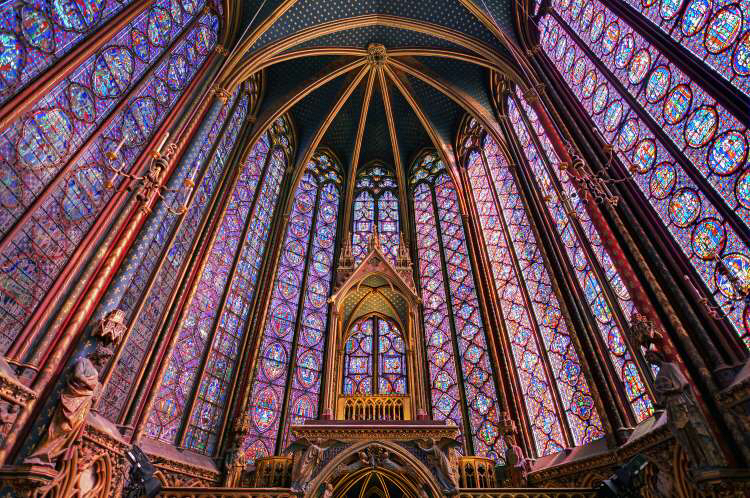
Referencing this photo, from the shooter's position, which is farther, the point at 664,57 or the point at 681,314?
the point at 664,57

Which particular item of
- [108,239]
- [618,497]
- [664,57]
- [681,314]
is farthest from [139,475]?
[664,57]

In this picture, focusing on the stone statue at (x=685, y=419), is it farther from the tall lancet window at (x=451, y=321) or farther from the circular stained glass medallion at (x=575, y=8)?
the circular stained glass medallion at (x=575, y=8)

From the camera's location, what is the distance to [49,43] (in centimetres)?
675

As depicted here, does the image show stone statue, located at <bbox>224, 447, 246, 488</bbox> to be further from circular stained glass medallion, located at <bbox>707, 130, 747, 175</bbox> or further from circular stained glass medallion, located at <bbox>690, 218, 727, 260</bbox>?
circular stained glass medallion, located at <bbox>707, 130, 747, 175</bbox>

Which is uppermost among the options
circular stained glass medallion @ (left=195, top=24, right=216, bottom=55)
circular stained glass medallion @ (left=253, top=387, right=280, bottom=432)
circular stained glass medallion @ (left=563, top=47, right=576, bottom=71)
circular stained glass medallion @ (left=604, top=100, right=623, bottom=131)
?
circular stained glass medallion @ (left=195, top=24, right=216, bottom=55)


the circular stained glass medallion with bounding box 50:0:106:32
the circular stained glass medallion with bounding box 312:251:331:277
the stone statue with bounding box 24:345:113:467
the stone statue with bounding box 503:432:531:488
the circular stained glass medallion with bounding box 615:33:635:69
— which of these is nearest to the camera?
the stone statue with bounding box 24:345:113:467

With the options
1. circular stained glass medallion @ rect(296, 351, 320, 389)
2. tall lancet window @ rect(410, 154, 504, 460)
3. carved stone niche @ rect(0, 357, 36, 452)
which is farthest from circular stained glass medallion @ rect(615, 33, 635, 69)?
carved stone niche @ rect(0, 357, 36, 452)

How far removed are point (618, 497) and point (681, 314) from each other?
2928 millimetres

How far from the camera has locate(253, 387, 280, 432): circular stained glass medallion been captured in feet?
37.7

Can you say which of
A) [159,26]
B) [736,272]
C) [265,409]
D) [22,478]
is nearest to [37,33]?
[159,26]

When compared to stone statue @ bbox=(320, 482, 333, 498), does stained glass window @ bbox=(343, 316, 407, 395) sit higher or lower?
higher

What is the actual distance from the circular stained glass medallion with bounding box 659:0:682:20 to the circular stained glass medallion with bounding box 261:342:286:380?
12.0 meters

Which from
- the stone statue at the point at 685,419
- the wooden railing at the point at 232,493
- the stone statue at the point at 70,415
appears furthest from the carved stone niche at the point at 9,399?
the stone statue at the point at 685,419

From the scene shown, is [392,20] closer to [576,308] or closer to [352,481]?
[576,308]
